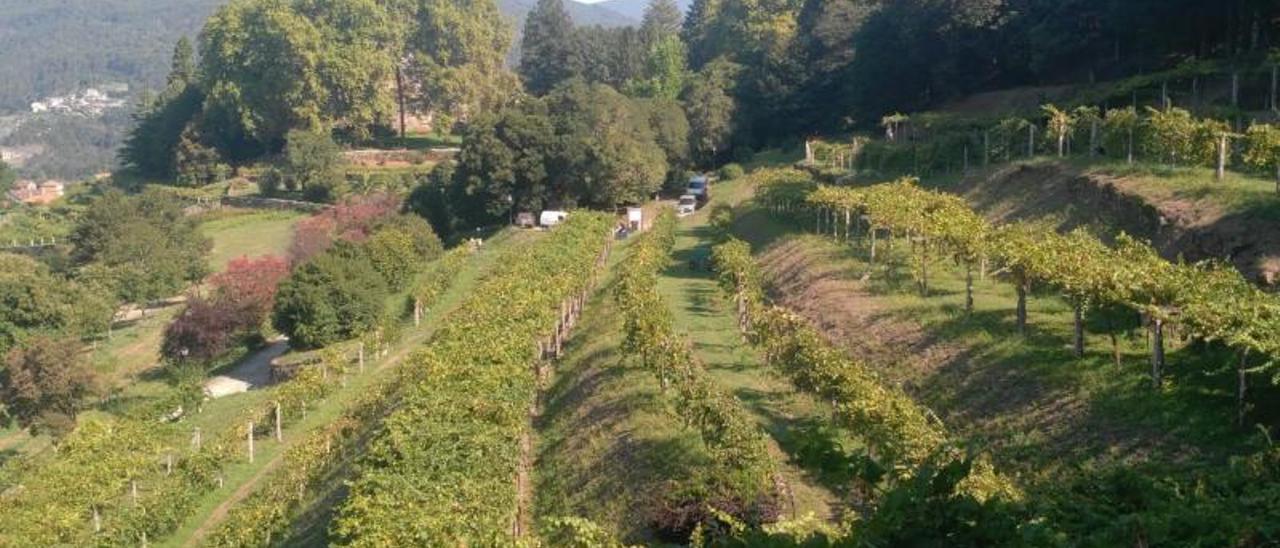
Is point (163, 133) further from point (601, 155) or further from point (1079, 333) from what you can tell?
point (1079, 333)

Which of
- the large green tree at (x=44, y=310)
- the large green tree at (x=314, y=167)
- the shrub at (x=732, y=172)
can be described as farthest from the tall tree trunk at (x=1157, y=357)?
the large green tree at (x=314, y=167)

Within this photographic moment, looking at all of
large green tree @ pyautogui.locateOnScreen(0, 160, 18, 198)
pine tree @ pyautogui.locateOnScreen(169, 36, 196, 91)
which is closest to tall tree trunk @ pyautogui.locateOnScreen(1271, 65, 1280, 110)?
pine tree @ pyautogui.locateOnScreen(169, 36, 196, 91)

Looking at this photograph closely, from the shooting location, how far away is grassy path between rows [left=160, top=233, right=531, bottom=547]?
848 inches

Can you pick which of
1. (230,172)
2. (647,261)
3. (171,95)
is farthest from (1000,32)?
(171,95)

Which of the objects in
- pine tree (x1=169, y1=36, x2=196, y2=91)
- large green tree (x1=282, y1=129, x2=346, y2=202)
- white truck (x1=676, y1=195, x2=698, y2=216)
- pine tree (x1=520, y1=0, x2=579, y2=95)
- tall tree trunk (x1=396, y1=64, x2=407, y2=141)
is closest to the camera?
white truck (x1=676, y1=195, x2=698, y2=216)

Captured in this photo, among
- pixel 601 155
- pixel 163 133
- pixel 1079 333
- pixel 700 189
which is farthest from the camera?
pixel 163 133

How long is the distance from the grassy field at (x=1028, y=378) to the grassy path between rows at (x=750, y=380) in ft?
5.25

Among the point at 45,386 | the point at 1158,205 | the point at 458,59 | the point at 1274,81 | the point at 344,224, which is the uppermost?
the point at 458,59

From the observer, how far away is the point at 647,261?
29766 millimetres

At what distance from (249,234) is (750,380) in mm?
44334

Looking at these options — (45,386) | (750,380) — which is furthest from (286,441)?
(750,380)

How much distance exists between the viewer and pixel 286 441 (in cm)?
2575

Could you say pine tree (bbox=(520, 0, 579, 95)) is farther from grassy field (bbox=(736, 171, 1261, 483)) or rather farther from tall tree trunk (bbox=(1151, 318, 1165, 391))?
tall tree trunk (bbox=(1151, 318, 1165, 391))

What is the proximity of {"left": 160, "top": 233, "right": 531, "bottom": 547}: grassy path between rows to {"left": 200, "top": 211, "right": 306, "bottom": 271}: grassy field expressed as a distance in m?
17.2
